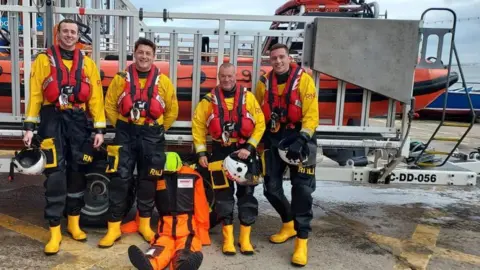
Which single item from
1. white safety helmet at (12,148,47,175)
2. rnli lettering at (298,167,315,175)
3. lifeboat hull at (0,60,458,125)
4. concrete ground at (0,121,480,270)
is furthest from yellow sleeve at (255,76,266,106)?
white safety helmet at (12,148,47,175)

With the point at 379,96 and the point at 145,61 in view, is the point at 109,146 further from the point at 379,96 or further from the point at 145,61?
the point at 379,96

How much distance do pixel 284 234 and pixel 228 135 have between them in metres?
1.14

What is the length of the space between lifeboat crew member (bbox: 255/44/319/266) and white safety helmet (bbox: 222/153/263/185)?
0.73 ft

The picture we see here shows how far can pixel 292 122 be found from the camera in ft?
12.4

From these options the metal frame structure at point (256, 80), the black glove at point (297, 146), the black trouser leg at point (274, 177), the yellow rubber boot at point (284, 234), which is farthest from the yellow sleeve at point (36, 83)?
the yellow rubber boot at point (284, 234)

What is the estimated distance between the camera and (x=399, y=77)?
12.9 feet

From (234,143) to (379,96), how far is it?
1.44m

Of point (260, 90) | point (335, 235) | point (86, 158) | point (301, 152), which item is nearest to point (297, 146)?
point (301, 152)

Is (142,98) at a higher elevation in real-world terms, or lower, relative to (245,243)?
higher

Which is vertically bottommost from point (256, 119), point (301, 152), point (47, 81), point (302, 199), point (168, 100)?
point (302, 199)

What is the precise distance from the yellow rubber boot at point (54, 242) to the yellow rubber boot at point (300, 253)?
6.35ft

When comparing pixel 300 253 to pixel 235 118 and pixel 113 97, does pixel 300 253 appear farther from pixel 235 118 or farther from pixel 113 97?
pixel 113 97

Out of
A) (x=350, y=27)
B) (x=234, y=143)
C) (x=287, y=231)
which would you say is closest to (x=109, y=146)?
(x=234, y=143)

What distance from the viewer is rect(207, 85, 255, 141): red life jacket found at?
368 centimetres
